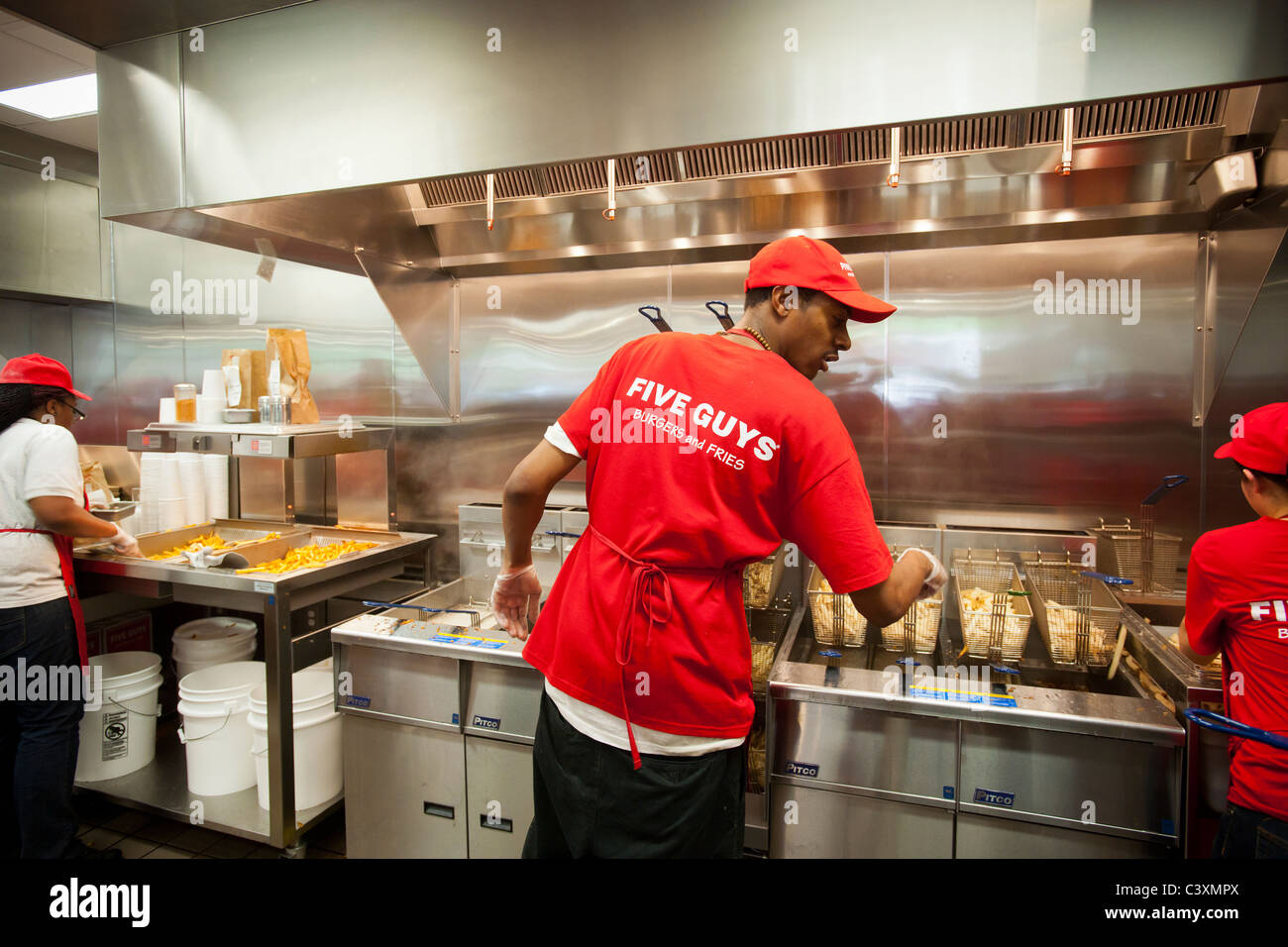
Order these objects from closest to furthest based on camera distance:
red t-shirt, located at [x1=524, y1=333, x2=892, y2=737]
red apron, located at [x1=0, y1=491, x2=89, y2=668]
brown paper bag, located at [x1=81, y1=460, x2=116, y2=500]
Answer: red t-shirt, located at [x1=524, y1=333, x2=892, y2=737] < red apron, located at [x1=0, y1=491, x2=89, y2=668] < brown paper bag, located at [x1=81, y1=460, x2=116, y2=500]

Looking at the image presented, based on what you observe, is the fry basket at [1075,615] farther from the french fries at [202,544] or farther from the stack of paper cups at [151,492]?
the stack of paper cups at [151,492]

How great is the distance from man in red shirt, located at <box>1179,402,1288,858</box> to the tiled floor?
8.87 feet

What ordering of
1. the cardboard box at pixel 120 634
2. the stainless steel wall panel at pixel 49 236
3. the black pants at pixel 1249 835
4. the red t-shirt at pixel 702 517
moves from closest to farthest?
the red t-shirt at pixel 702 517 < the black pants at pixel 1249 835 < the cardboard box at pixel 120 634 < the stainless steel wall panel at pixel 49 236

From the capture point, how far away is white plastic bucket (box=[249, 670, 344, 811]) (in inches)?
99.8

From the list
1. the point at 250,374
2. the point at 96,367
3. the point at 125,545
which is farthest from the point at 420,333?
the point at 96,367

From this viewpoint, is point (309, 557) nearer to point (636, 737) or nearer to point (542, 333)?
point (542, 333)

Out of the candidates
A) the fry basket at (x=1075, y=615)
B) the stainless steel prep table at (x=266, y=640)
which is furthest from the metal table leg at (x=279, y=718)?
the fry basket at (x=1075, y=615)

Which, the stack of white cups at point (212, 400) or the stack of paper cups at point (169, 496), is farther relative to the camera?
the stack of paper cups at point (169, 496)

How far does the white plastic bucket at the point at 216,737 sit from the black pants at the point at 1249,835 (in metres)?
2.94

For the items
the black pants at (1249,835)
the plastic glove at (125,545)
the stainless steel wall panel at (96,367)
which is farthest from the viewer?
the stainless steel wall panel at (96,367)

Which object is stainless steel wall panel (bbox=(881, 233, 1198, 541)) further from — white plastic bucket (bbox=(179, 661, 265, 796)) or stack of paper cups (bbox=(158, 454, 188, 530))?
stack of paper cups (bbox=(158, 454, 188, 530))

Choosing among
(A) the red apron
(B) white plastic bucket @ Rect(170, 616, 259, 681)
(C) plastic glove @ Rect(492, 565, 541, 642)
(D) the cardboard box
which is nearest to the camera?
(C) plastic glove @ Rect(492, 565, 541, 642)

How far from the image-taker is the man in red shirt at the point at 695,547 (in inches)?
49.9

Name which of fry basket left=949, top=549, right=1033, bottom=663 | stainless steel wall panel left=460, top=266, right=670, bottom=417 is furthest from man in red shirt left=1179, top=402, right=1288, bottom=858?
stainless steel wall panel left=460, top=266, right=670, bottom=417
